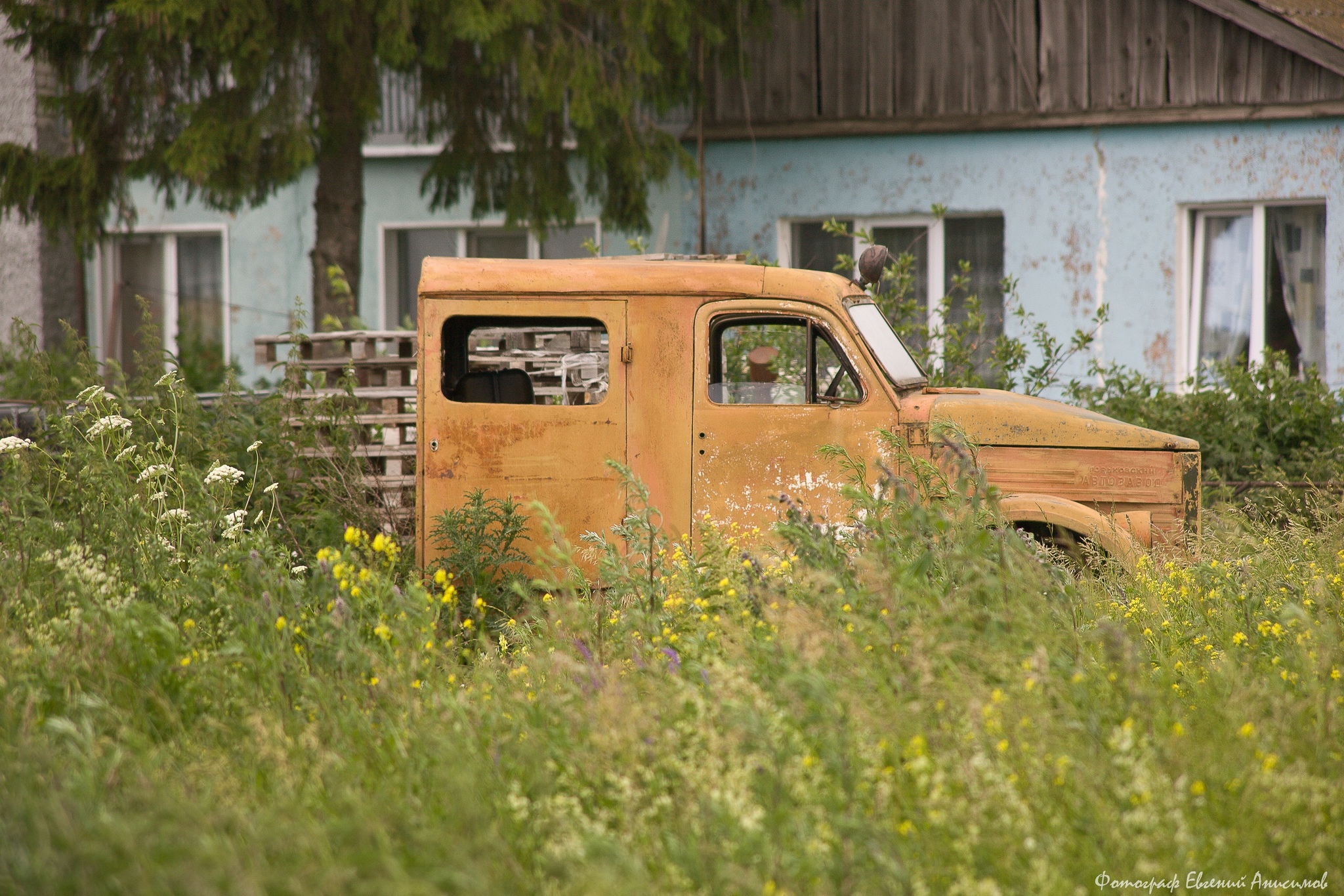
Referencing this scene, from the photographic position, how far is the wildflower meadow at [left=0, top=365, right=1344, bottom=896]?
2.57 meters

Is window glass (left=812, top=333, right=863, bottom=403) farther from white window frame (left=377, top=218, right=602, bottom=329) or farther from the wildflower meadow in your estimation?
white window frame (left=377, top=218, right=602, bottom=329)

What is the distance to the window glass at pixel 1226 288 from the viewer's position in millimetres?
10141

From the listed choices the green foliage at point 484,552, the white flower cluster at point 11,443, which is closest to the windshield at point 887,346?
the green foliage at point 484,552

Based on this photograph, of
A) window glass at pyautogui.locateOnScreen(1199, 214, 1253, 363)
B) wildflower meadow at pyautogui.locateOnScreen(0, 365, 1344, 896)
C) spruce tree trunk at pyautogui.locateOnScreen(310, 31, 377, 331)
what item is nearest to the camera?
wildflower meadow at pyautogui.locateOnScreen(0, 365, 1344, 896)

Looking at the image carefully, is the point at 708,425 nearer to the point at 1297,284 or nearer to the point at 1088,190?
the point at 1088,190

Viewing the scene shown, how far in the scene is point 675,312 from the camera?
5426 mm

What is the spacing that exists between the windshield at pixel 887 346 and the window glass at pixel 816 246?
554 cm

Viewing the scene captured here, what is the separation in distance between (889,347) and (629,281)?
4.30 ft

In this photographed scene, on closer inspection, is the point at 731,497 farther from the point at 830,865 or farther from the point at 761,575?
the point at 830,865

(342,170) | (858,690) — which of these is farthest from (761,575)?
(342,170)

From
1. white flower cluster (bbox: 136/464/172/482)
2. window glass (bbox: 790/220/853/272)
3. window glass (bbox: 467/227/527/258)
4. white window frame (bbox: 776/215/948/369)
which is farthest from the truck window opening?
window glass (bbox: 467/227/527/258)

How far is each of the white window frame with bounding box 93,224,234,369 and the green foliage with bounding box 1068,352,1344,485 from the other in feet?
29.3

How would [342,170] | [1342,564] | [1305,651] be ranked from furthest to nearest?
[342,170] → [1342,564] → [1305,651]

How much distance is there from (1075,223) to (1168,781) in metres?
8.59
